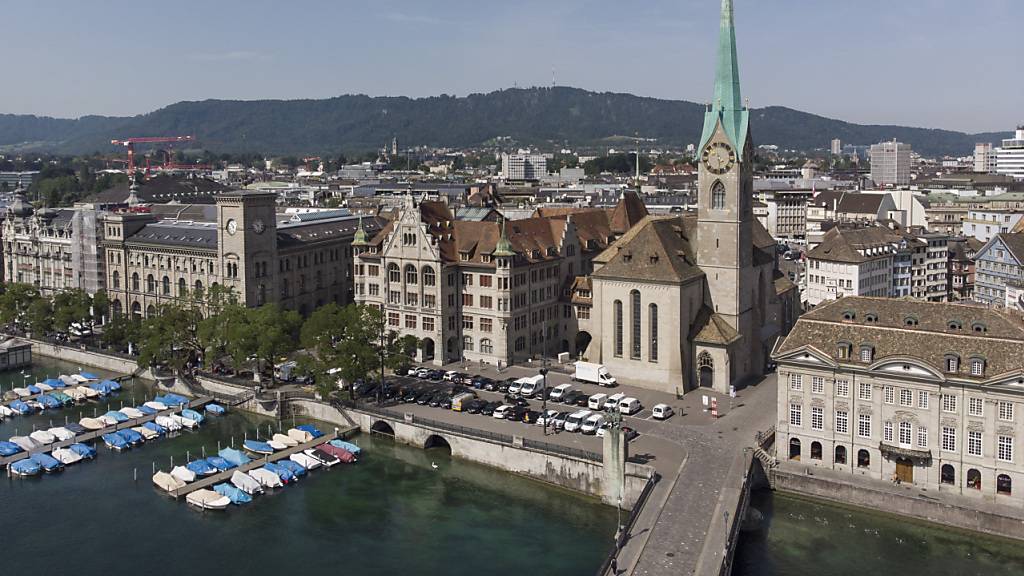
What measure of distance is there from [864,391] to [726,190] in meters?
29.9

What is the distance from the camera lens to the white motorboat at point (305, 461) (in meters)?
82.2

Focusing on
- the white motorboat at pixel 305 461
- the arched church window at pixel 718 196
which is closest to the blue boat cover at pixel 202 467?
the white motorboat at pixel 305 461

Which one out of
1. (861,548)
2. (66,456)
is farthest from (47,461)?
(861,548)

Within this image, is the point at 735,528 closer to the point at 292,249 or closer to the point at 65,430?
the point at 65,430

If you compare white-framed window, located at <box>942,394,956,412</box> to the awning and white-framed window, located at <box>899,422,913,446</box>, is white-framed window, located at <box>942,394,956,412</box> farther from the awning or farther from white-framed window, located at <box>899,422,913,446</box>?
the awning

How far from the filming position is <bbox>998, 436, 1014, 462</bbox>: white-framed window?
6690 centimetres

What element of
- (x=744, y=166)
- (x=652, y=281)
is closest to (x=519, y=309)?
(x=652, y=281)

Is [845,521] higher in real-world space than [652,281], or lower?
lower

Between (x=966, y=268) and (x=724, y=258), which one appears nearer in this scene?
(x=724, y=258)

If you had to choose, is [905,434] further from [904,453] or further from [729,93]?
[729,93]

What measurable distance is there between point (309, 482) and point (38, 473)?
23.3 m

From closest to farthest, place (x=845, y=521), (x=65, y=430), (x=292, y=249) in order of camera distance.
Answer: (x=845, y=521)
(x=65, y=430)
(x=292, y=249)

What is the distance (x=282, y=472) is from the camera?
263ft

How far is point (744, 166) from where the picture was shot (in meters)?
96.5
